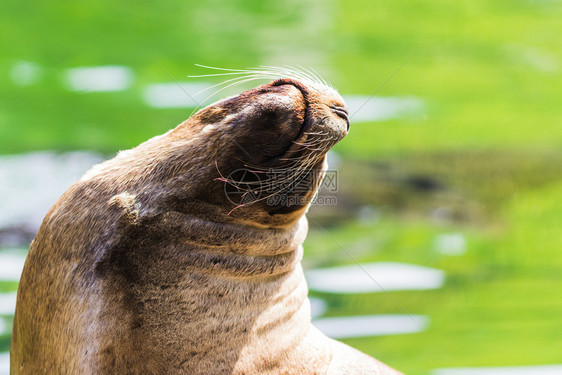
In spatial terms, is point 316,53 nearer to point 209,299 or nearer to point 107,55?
point 107,55

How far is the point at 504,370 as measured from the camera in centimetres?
385

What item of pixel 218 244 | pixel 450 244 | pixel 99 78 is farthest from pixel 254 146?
pixel 99 78

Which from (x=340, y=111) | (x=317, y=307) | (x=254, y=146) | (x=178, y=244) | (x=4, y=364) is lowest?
(x=4, y=364)

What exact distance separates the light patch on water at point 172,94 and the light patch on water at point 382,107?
4.18 feet

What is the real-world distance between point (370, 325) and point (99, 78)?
4.01 metres

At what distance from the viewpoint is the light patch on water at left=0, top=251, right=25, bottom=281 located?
4.55m

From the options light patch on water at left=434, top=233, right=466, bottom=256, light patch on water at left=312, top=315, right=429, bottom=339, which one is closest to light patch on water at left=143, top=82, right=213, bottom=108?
light patch on water at left=434, top=233, right=466, bottom=256

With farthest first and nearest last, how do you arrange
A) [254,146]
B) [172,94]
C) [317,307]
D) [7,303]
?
[172,94]
[317,307]
[7,303]
[254,146]

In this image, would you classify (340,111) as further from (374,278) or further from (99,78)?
(99,78)

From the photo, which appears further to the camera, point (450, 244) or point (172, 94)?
point (172, 94)

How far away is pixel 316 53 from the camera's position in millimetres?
7887

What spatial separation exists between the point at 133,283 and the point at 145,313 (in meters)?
0.08

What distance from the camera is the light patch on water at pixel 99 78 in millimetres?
7074


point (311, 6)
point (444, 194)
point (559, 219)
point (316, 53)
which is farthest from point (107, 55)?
point (559, 219)
